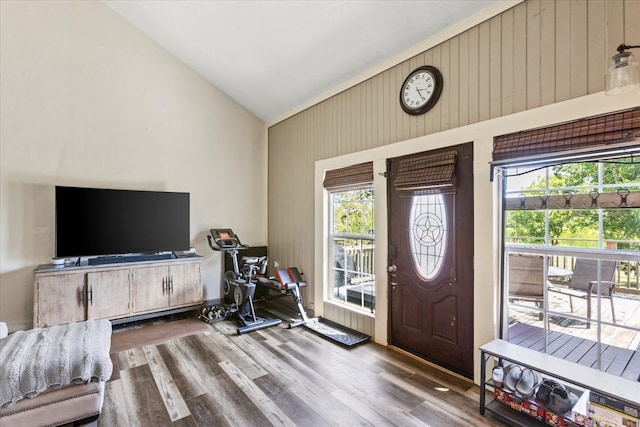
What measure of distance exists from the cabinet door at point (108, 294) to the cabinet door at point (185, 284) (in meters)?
0.53

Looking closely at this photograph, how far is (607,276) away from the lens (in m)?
2.06

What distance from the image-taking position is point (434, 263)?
2.93 metres

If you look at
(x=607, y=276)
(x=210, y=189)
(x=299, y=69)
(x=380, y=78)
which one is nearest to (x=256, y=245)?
(x=210, y=189)

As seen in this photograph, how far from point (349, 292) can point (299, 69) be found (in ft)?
9.59

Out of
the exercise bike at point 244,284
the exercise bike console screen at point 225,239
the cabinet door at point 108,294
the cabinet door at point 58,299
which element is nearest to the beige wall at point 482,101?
the exercise bike at point 244,284

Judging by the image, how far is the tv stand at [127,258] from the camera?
379 centimetres

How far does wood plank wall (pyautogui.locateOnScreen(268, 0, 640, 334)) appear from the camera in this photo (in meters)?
2.00

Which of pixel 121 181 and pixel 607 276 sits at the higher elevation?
pixel 121 181

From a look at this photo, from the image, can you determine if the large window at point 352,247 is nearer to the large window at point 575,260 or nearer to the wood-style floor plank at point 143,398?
the large window at point 575,260

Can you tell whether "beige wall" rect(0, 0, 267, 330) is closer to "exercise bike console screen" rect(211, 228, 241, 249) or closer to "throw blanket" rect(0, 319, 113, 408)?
"exercise bike console screen" rect(211, 228, 241, 249)

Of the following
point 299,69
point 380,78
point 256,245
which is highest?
point 299,69

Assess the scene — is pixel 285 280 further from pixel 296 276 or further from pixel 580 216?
pixel 580 216

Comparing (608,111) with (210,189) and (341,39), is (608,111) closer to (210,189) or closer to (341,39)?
(341,39)

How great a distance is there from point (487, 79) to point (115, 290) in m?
4.53
